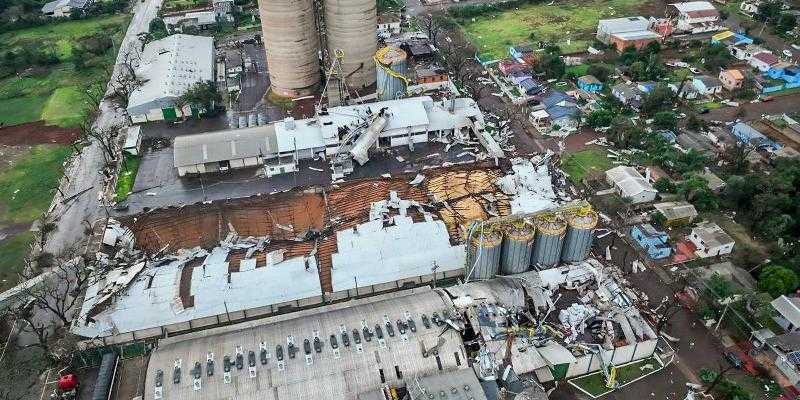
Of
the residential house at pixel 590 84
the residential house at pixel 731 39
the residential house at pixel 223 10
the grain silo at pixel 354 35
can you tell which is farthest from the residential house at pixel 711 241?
the residential house at pixel 223 10

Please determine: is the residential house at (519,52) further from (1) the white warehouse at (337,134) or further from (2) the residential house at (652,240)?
(2) the residential house at (652,240)

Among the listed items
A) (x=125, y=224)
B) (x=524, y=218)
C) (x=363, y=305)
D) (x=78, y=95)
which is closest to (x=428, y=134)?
(x=524, y=218)

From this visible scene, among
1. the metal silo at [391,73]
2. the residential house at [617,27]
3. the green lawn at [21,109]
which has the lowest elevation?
the green lawn at [21,109]

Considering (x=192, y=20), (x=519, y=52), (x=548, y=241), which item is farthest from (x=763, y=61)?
(x=192, y=20)

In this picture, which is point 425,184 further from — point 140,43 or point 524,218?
point 140,43

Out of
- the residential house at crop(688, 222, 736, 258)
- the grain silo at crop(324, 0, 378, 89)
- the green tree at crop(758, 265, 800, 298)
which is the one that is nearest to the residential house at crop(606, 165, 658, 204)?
the residential house at crop(688, 222, 736, 258)

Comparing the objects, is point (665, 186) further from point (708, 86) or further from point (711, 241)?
point (708, 86)
